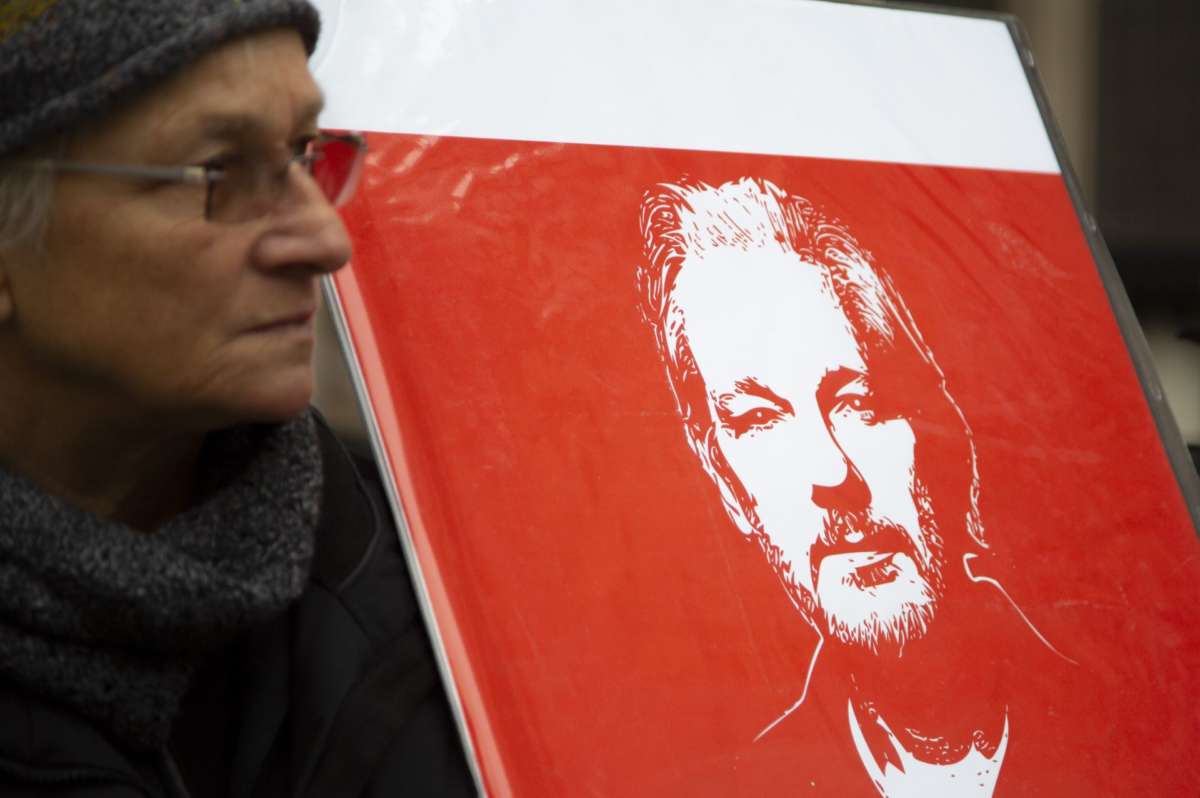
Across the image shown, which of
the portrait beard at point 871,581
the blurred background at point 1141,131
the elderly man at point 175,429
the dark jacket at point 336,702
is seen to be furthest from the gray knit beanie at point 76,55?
the blurred background at point 1141,131

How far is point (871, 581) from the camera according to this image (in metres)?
1.49

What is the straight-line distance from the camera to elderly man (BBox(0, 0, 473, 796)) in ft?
3.52

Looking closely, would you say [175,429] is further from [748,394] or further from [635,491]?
[748,394]

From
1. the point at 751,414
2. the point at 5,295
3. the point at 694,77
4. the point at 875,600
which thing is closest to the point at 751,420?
the point at 751,414

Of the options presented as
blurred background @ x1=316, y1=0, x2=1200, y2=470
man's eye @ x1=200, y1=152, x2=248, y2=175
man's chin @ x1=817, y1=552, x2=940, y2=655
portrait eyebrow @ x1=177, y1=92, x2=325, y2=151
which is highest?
portrait eyebrow @ x1=177, y1=92, x2=325, y2=151

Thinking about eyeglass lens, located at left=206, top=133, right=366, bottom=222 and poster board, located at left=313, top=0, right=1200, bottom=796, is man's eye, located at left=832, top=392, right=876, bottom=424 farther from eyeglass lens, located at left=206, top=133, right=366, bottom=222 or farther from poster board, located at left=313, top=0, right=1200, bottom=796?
eyeglass lens, located at left=206, top=133, right=366, bottom=222

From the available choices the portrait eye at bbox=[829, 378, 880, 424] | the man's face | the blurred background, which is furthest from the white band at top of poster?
the blurred background

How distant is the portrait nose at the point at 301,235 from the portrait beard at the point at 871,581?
500mm

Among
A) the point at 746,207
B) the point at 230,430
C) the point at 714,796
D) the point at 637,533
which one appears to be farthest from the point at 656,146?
the point at 714,796

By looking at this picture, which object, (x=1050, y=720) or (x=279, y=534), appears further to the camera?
(x=1050, y=720)

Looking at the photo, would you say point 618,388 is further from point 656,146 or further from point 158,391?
point 158,391

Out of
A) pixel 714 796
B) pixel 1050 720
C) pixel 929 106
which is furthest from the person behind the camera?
pixel 929 106

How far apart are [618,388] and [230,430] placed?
1.15 feet

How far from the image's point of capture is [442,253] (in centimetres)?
137
